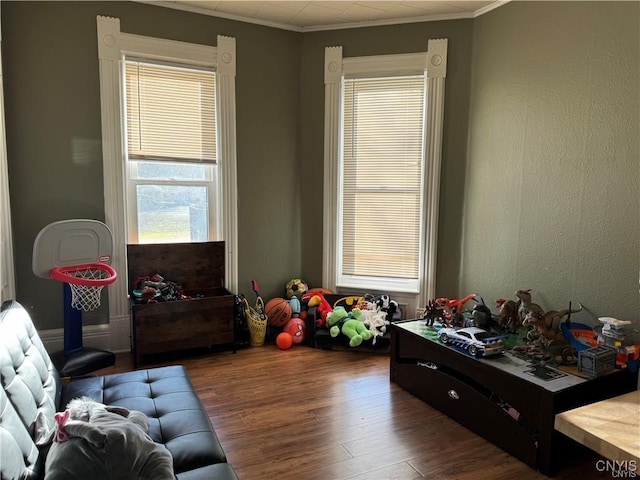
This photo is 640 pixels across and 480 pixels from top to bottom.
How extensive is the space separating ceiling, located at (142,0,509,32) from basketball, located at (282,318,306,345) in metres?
2.62

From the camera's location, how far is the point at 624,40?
2551 mm

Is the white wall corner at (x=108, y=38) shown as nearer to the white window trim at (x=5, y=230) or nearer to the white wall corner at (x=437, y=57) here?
the white window trim at (x=5, y=230)

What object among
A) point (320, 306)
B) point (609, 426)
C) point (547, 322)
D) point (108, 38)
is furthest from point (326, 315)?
point (108, 38)

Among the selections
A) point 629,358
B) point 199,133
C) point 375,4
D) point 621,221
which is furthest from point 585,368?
point 199,133

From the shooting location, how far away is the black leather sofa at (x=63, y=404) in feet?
4.57

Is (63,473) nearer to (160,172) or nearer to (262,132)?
(160,172)

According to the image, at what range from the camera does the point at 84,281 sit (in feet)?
9.90

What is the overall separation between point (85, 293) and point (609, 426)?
3.18 metres

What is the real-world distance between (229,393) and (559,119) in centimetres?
285

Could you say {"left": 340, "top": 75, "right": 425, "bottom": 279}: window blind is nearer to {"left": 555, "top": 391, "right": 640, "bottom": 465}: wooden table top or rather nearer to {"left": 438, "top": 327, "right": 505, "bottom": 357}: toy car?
{"left": 438, "top": 327, "right": 505, "bottom": 357}: toy car

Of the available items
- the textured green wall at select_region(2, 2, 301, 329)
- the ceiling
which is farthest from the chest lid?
the ceiling

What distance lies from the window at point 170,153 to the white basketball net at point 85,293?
43 cm

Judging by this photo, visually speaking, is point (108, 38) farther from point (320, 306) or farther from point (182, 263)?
point (320, 306)

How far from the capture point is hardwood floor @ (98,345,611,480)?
2156 mm
